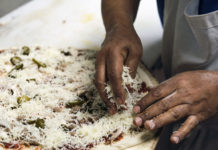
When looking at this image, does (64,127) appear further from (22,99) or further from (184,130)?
(184,130)

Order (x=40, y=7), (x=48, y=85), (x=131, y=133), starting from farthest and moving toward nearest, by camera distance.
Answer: (x=40, y=7) → (x=48, y=85) → (x=131, y=133)

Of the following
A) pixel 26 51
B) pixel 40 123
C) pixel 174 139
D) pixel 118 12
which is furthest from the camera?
pixel 26 51

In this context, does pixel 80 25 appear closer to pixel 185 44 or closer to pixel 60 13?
pixel 60 13

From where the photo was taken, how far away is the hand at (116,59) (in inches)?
41.4

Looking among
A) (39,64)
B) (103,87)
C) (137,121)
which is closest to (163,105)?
(137,121)

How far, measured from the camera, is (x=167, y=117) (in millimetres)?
977

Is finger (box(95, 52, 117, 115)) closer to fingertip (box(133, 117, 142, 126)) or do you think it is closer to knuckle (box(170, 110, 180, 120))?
fingertip (box(133, 117, 142, 126))

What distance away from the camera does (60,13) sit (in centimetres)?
188

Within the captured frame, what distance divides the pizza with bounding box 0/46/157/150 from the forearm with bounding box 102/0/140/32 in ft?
0.72

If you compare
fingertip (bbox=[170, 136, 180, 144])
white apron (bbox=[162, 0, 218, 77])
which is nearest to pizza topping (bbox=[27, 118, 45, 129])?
fingertip (bbox=[170, 136, 180, 144])

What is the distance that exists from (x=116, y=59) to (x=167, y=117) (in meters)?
0.28

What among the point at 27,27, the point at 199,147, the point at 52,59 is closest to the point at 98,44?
the point at 52,59

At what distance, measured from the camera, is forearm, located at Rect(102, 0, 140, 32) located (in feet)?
4.12

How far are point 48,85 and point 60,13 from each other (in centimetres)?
77
